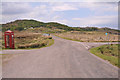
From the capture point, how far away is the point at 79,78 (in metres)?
8.23

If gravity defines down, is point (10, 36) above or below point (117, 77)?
above

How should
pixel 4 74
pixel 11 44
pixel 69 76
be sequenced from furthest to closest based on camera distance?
pixel 11 44 < pixel 4 74 < pixel 69 76

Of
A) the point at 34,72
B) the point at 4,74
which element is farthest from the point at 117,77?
the point at 4,74

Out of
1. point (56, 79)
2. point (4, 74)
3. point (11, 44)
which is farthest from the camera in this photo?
point (11, 44)

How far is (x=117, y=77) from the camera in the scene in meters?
8.63

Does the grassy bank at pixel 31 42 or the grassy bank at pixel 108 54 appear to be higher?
the grassy bank at pixel 31 42

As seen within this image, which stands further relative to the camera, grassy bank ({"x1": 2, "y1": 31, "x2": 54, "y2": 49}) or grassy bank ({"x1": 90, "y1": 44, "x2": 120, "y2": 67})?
grassy bank ({"x1": 2, "y1": 31, "x2": 54, "y2": 49})

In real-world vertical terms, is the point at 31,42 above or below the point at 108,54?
above

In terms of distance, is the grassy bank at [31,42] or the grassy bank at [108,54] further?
the grassy bank at [31,42]

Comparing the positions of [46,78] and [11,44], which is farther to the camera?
[11,44]

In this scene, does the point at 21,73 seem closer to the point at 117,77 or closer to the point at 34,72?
the point at 34,72

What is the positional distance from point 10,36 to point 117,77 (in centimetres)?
2037

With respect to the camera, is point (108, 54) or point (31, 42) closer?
point (108, 54)

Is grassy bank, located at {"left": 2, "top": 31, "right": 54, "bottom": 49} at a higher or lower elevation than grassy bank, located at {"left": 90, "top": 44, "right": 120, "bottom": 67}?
higher
